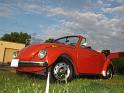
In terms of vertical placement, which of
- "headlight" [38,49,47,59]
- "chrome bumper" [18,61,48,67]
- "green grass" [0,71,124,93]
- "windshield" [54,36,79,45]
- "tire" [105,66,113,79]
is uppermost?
"windshield" [54,36,79,45]

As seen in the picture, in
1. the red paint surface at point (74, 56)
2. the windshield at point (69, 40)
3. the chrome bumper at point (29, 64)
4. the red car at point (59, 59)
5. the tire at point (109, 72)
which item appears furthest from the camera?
the tire at point (109, 72)

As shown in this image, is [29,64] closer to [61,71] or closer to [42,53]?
[42,53]

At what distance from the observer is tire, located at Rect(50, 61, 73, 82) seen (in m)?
8.45

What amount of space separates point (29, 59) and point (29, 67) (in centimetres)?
22

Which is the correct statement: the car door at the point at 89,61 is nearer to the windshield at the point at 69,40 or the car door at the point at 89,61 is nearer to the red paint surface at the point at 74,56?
the red paint surface at the point at 74,56

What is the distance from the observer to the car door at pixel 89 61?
970 cm

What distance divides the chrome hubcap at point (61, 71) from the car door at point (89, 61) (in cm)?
81

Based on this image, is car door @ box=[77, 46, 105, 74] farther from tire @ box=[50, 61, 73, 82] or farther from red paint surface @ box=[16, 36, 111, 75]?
tire @ box=[50, 61, 73, 82]

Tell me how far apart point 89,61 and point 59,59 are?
1.57 metres

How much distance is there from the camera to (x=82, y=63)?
31.9 ft

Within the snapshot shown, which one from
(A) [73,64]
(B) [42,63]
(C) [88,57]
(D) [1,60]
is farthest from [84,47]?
(D) [1,60]

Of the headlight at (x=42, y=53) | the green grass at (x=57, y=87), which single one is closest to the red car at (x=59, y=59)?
the headlight at (x=42, y=53)

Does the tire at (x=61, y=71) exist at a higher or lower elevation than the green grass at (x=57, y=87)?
higher

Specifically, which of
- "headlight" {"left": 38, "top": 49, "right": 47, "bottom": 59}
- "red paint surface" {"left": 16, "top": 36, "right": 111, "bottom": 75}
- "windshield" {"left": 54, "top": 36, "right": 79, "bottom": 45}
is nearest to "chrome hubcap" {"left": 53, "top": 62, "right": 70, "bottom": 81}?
"red paint surface" {"left": 16, "top": 36, "right": 111, "bottom": 75}
